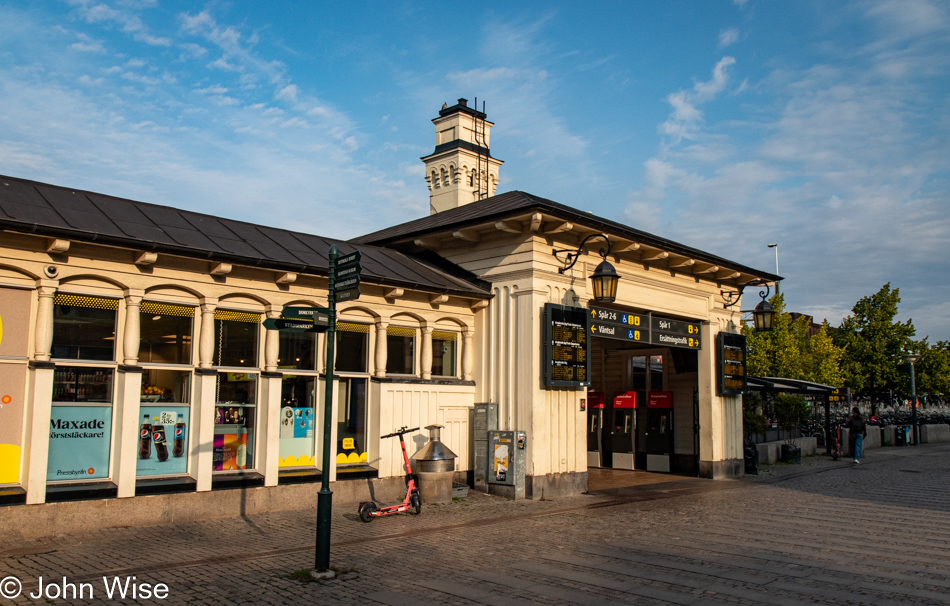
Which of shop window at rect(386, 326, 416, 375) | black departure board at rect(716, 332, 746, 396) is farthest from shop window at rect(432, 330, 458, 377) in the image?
black departure board at rect(716, 332, 746, 396)

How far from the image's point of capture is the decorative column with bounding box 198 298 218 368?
10.8 m

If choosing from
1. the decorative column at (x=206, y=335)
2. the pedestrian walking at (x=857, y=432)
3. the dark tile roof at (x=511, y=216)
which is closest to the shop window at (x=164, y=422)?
the decorative column at (x=206, y=335)

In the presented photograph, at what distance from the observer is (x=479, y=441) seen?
13953mm

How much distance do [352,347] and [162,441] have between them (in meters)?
3.65

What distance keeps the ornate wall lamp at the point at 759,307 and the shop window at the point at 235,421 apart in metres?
12.4

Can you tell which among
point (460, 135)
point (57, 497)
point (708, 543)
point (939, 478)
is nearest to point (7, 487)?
point (57, 497)

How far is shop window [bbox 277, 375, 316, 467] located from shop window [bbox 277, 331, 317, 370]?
0.72 ft

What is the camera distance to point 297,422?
12.1m

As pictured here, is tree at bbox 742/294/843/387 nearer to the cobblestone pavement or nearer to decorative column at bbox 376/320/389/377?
the cobblestone pavement

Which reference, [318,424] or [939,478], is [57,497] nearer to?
[318,424]

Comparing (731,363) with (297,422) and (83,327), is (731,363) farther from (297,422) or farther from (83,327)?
(83,327)

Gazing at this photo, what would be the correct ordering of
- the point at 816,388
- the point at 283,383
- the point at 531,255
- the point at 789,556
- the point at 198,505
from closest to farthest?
the point at 789,556
the point at 198,505
the point at 283,383
the point at 531,255
the point at 816,388

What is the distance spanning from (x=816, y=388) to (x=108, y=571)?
22.0 metres

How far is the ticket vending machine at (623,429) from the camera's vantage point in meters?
19.7
